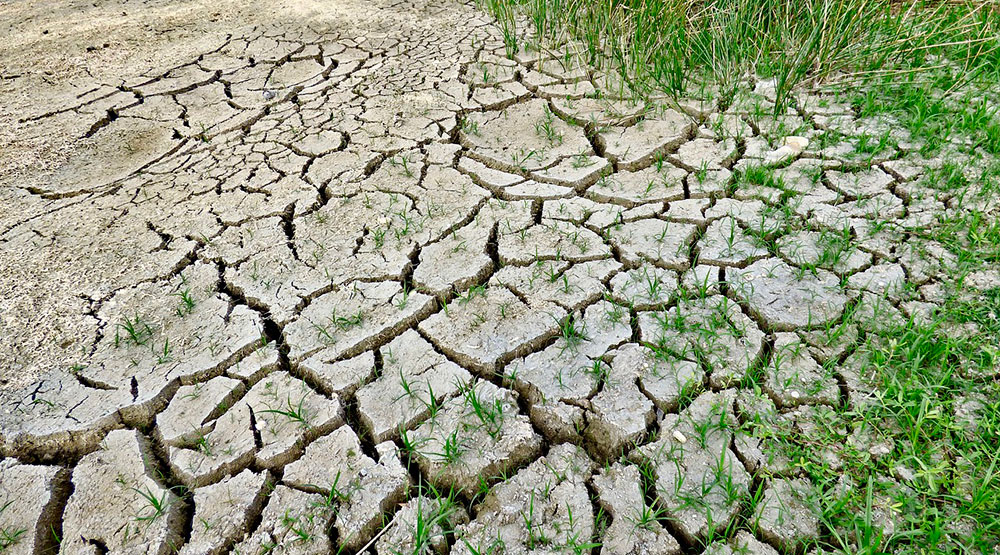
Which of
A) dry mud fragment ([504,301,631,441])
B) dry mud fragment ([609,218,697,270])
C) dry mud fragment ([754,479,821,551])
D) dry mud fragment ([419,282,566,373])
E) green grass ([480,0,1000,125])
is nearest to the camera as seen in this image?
dry mud fragment ([754,479,821,551])

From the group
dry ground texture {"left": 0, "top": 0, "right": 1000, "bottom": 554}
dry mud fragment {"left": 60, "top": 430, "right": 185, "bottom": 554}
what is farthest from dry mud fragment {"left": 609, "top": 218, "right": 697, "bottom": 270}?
dry mud fragment {"left": 60, "top": 430, "right": 185, "bottom": 554}

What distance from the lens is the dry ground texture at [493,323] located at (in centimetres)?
149

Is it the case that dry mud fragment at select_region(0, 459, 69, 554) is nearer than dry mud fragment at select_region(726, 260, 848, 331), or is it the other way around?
dry mud fragment at select_region(0, 459, 69, 554)

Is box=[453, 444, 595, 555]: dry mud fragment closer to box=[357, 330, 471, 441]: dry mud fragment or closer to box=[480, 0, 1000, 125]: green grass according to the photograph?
box=[357, 330, 471, 441]: dry mud fragment

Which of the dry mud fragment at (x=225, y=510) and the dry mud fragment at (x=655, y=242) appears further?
the dry mud fragment at (x=655, y=242)

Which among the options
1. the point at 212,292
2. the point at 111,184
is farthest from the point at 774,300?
the point at 111,184

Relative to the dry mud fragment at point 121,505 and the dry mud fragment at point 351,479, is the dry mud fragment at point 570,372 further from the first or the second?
the dry mud fragment at point 121,505

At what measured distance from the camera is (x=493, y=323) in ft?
6.52

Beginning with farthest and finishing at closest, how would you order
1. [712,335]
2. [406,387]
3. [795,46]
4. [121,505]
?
[795,46]
[712,335]
[406,387]
[121,505]

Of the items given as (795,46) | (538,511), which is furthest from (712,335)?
(795,46)

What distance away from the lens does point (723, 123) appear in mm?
2900

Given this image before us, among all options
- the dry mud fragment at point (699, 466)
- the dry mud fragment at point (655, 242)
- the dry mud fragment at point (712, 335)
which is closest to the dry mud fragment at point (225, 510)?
the dry mud fragment at point (699, 466)

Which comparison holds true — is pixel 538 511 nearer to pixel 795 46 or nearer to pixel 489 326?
pixel 489 326

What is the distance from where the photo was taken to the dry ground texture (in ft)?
4.89
